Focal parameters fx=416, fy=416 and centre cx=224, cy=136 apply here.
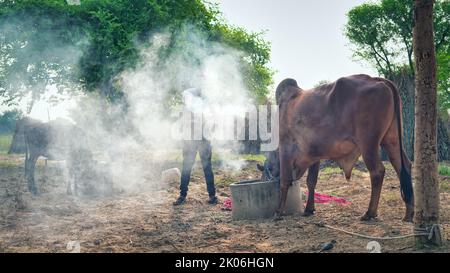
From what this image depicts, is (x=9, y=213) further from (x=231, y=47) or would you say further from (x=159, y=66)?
(x=231, y=47)

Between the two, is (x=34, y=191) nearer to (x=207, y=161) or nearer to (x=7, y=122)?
(x=207, y=161)

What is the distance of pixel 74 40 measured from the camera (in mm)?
14680

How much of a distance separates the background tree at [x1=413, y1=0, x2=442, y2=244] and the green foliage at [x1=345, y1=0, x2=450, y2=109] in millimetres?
18123

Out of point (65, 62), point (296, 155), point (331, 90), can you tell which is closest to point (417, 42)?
point (331, 90)

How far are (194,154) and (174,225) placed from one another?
2.02 m

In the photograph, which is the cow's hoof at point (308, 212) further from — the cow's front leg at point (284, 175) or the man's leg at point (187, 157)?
the man's leg at point (187, 157)

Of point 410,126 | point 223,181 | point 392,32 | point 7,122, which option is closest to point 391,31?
point 392,32

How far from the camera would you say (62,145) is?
30.6ft

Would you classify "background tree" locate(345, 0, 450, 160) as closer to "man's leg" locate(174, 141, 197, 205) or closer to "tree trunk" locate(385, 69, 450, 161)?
"tree trunk" locate(385, 69, 450, 161)

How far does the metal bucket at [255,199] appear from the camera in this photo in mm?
6238

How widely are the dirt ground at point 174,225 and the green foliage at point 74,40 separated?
6842 mm

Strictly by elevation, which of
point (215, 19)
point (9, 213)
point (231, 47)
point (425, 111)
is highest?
point (215, 19)
